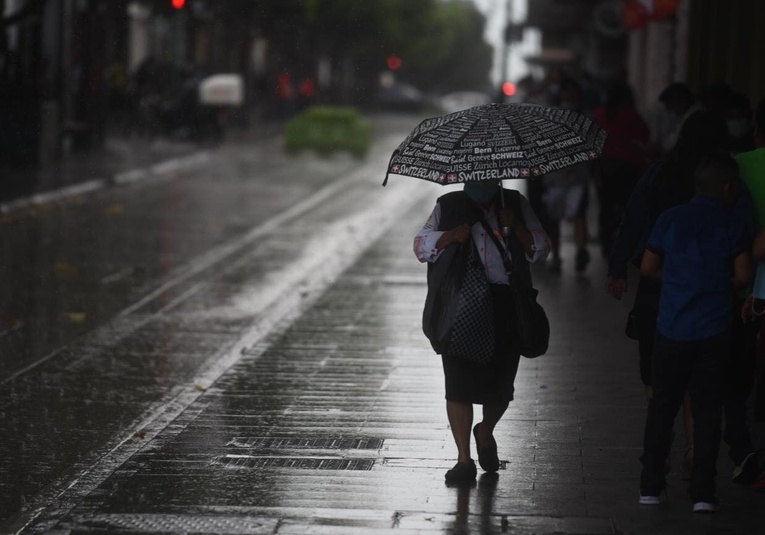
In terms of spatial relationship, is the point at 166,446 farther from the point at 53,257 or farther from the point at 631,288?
the point at 53,257

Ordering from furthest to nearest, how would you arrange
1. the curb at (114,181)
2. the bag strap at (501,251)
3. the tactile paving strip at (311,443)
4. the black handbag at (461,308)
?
1. the curb at (114,181)
2. the tactile paving strip at (311,443)
3. the bag strap at (501,251)
4. the black handbag at (461,308)

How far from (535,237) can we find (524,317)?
39 cm

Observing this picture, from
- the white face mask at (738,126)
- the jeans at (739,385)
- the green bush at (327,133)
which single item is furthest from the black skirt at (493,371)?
the green bush at (327,133)

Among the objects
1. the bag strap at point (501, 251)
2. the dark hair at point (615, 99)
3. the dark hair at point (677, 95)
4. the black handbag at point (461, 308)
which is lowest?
the black handbag at point (461, 308)

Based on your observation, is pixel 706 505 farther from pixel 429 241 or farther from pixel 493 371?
pixel 429 241

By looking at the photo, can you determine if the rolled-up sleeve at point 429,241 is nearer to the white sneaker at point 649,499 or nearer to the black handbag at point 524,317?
the black handbag at point 524,317

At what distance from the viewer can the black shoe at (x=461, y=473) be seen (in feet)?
24.0

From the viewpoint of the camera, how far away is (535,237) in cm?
736

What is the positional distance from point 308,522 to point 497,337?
4.17 ft

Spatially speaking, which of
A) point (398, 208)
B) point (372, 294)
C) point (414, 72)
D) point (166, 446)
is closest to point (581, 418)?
point (166, 446)

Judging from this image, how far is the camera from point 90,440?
845 cm

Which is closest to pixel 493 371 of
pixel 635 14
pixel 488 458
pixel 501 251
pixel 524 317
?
pixel 524 317

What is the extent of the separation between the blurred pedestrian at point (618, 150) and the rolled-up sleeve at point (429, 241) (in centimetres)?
784

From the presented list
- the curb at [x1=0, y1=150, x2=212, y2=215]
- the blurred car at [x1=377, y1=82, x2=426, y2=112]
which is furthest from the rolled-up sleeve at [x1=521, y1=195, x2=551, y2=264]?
the blurred car at [x1=377, y1=82, x2=426, y2=112]
